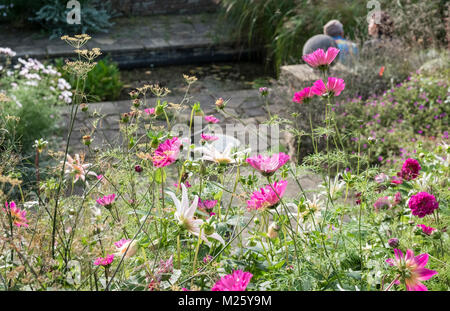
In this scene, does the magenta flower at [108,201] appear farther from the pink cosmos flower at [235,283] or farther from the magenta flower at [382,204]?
the magenta flower at [382,204]

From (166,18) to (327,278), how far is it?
773 cm

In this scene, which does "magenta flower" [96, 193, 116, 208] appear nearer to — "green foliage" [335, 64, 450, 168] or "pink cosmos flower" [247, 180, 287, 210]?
"pink cosmos flower" [247, 180, 287, 210]

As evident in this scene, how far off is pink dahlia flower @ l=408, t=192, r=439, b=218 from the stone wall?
24.6 ft

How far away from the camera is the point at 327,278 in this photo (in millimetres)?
1136

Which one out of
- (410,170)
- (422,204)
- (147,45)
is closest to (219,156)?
(422,204)

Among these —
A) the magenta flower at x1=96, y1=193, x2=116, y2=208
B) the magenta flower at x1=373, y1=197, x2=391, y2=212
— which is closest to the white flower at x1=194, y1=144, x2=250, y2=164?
the magenta flower at x1=96, y1=193, x2=116, y2=208

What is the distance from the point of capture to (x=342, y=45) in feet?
15.5

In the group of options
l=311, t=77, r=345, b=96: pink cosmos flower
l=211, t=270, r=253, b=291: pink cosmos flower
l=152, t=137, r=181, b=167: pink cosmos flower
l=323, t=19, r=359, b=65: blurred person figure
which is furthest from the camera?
→ l=323, t=19, r=359, b=65: blurred person figure

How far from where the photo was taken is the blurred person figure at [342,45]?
15.0 ft

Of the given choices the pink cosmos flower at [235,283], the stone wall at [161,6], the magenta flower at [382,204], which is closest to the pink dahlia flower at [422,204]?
the magenta flower at [382,204]

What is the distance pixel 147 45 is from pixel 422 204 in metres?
6.08

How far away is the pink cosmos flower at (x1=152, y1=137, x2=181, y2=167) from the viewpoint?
1.08m
